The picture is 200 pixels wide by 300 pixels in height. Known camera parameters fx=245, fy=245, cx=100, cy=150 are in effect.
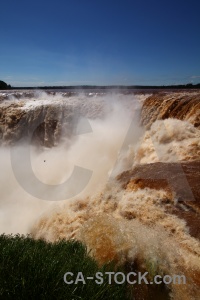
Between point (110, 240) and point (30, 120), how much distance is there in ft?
43.3

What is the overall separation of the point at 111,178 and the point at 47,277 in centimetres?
381

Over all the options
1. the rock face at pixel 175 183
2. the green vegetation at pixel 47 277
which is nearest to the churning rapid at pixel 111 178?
the rock face at pixel 175 183

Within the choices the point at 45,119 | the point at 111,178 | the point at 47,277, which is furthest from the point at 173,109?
the point at 45,119

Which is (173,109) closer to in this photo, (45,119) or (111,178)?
(111,178)

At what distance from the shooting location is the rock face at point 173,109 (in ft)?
28.7

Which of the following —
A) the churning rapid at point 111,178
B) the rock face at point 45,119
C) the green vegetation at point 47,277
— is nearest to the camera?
the green vegetation at point 47,277

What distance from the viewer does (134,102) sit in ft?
44.9

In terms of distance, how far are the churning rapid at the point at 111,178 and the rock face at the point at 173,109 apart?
5cm

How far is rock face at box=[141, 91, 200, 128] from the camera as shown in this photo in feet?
28.7

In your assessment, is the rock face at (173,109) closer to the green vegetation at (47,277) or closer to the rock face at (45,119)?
the rock face at (45,119)

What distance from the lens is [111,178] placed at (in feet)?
22.4

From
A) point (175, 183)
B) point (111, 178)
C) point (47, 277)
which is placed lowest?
point (111, 178)

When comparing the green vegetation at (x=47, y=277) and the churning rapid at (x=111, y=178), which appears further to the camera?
the churning rapid at (x=111, y=178)

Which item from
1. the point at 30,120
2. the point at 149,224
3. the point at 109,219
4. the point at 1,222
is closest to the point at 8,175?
the point at 1,222
